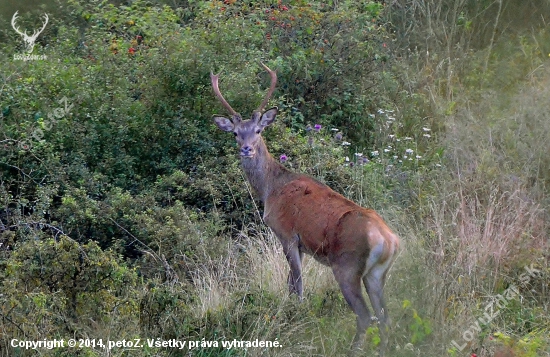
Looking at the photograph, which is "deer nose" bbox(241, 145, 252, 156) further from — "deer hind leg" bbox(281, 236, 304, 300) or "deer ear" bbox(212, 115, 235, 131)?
"deer hind leg" bbox(281, 236, 304, 300)

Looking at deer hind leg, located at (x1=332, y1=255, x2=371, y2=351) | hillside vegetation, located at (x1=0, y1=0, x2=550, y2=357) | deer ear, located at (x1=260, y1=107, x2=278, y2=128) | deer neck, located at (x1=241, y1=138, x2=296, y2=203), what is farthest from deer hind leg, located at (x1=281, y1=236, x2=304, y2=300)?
deer ear, located at (x1=260, y1=107, x2=278, y2=128)

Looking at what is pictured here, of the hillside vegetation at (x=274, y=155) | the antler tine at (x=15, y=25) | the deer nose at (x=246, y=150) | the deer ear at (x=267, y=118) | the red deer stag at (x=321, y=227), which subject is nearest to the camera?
the hillside vegetation at (x=274, y=155)

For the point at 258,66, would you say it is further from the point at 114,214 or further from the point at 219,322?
the point at 219,322

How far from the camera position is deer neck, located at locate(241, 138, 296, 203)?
8.64 meters

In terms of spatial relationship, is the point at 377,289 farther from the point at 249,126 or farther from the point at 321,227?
the point at 249,126

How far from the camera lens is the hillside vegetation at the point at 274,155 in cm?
680

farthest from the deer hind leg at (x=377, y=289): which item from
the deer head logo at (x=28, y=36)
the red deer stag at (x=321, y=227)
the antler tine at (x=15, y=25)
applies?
the antler tine at (x=15, y=25)

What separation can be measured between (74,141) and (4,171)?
828 millimetres

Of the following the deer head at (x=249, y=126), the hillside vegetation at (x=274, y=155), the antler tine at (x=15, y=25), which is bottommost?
the antler tine at (x=15, y=25)

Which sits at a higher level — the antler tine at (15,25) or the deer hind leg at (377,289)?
the deer hind leg at (377,289)

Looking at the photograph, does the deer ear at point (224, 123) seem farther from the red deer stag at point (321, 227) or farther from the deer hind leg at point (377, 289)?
the deer hind leg at point (377, 289)

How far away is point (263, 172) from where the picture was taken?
8.77m

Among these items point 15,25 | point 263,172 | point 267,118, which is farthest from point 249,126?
point 15,25

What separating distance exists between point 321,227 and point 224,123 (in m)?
2.03
